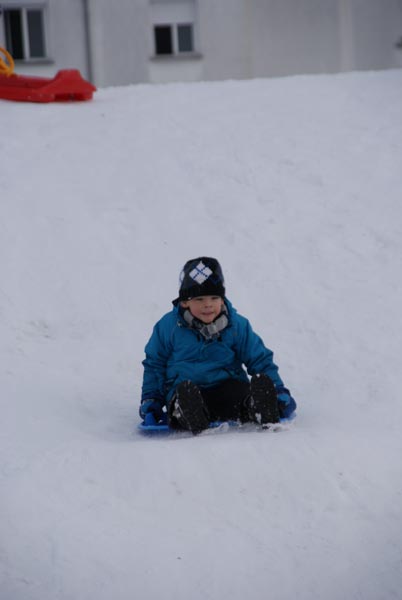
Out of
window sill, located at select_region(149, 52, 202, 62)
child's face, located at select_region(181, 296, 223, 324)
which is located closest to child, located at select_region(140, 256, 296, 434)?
child's face, located at select_region(181, 296, 223, 324)

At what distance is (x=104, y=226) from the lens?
704 centimetres

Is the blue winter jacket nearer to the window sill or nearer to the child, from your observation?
the child

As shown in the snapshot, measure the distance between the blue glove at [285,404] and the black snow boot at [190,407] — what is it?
39 cm

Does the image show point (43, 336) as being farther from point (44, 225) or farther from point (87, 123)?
point (87, 123)

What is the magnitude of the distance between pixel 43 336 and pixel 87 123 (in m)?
3.83

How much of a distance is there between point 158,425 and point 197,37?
14993mm

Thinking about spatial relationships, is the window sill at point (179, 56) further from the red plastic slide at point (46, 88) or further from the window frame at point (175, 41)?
the red plastic slide at point (46, 88)

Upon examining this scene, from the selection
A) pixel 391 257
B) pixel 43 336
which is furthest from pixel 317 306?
pixel 43 336

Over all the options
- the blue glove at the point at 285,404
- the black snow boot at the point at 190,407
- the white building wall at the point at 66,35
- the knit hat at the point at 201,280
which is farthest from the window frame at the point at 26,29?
the black snow boot at the point at 190,407

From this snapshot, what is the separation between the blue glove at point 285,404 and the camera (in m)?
4.32

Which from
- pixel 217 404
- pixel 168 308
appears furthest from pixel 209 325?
pixel 168 308

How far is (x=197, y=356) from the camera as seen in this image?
4.45m

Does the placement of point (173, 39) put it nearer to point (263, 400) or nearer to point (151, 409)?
point (151, 409)

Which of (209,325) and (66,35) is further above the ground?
(66,35)
